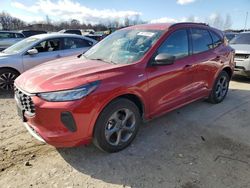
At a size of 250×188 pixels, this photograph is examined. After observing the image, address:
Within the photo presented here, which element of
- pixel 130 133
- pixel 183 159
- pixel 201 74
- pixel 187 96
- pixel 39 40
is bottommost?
pixel 183 159

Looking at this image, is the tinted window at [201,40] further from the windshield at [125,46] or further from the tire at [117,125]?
the tire at [117,125]

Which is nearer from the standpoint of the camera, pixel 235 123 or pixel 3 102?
pixel 235 123

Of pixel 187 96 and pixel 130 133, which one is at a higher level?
pixel 187 96

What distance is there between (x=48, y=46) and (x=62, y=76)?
14.2 ft

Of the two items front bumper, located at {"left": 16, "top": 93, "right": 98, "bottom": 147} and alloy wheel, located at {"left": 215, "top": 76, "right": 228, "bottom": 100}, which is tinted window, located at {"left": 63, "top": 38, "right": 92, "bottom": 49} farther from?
front bumper, located at {"left": 16, "top": 93, "right": 98, "bottom": 147}

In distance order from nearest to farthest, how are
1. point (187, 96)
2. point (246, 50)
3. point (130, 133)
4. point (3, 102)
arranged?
point (130, 133) → point (187, 96) → point (3, 102) → point (246, 50)

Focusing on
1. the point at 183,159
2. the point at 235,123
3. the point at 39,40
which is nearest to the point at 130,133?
the point at 183,159

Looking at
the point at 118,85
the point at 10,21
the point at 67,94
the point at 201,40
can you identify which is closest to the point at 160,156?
the point at 118,85

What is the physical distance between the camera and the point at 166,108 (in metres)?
4.08

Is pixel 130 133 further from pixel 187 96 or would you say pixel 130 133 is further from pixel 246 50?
pixel 246 50

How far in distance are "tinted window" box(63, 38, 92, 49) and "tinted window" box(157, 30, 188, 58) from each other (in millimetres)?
4130

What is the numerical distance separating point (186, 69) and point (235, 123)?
4.65 feet

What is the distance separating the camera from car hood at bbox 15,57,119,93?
302cm

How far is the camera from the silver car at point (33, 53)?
258 inches
